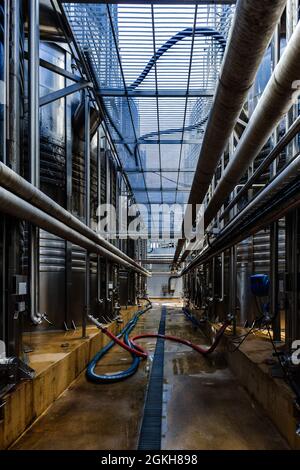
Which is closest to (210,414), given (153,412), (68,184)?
(153,412)

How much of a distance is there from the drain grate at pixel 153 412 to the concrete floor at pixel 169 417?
0.19 ft

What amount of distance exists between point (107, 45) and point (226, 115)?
3492 mm

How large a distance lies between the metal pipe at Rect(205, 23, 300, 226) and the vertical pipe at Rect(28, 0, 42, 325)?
2018 millimetres

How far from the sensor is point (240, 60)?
249cm

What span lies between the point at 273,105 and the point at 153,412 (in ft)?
9.19

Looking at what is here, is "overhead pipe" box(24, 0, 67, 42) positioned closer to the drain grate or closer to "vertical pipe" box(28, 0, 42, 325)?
"vertical pipe" box(28, 0, 42, 325)

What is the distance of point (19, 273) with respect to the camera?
3379mm

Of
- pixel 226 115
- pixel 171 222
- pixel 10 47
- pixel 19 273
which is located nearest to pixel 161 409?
pixel 19 273

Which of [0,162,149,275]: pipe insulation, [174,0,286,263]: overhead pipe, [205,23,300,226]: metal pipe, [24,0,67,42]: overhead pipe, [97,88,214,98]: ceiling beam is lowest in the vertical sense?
[0,162,149,275]: pipe insulation

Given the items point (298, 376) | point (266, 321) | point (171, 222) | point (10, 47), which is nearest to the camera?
point (298, 376)

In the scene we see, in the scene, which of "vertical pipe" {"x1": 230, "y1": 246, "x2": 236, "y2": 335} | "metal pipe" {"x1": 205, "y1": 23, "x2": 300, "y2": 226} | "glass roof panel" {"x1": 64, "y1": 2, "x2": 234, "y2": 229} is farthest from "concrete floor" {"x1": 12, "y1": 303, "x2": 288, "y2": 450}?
"glass roof panel" {"x1": 64, "y1": 2, "x2": 234, "y2": 229}

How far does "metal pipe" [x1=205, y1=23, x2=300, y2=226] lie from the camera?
2323 millimetres
